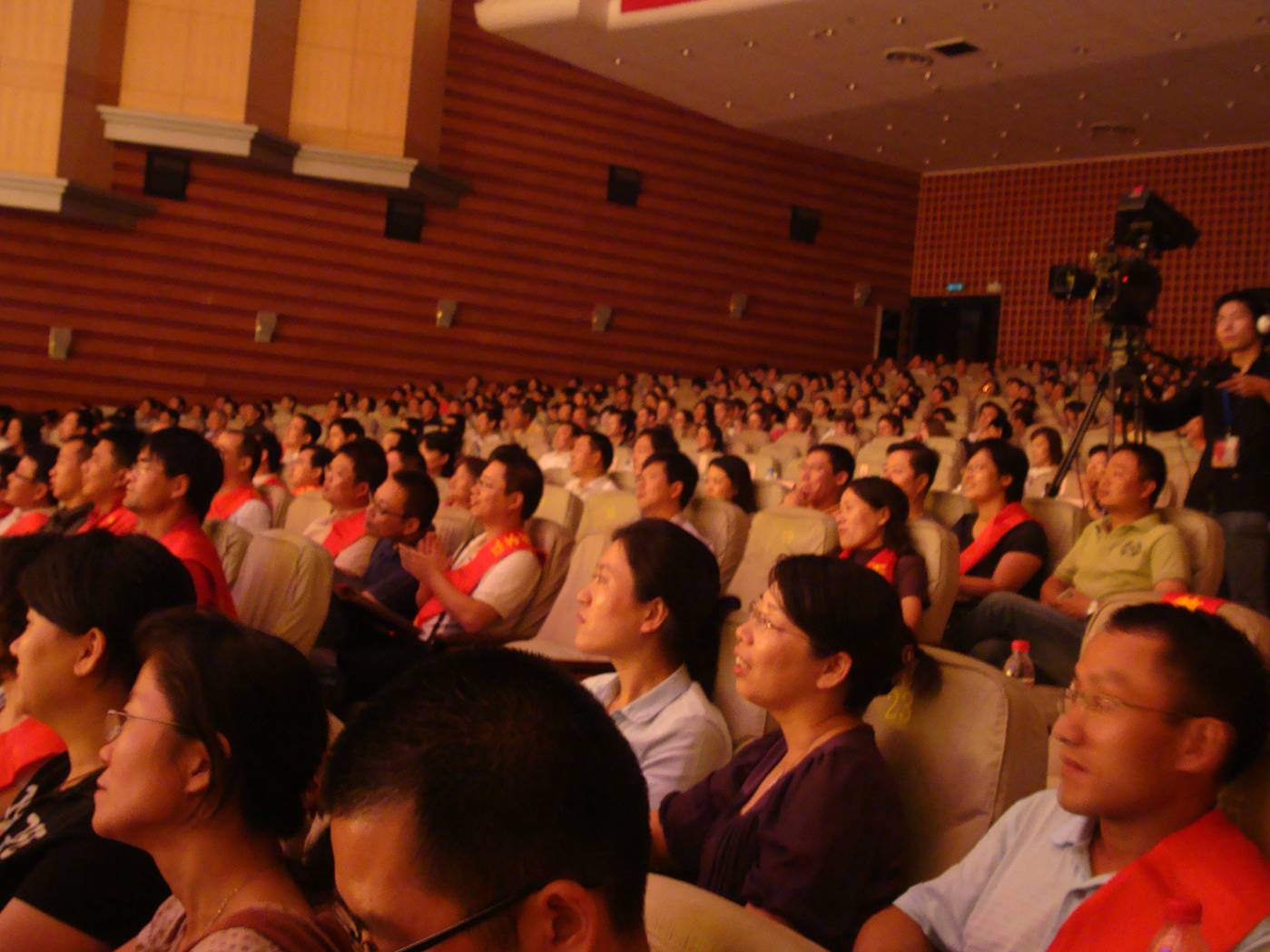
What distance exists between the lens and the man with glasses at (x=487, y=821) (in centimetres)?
79

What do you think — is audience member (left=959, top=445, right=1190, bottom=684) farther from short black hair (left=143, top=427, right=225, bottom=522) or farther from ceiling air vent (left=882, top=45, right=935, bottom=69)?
ceiling air vent (left=882, top=45, right=935, bottom=69)

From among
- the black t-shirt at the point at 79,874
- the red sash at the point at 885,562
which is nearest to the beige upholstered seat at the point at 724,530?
the red sash at the point at 885,562

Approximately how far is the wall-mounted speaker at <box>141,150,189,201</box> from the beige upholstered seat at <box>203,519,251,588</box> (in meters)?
9.01

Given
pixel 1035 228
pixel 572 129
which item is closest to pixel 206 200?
pixel 572 129

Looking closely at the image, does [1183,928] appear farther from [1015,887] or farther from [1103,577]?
[1103,577]

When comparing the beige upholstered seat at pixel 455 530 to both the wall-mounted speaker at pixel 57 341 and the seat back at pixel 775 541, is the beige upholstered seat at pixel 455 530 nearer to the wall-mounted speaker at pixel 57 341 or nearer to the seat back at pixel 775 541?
the seat back at pixel 775 541

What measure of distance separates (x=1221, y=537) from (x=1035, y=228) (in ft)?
40.6

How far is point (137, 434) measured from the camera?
4.04 metres

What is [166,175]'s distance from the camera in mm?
11375

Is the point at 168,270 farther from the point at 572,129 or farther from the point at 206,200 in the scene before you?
the point at 572,129

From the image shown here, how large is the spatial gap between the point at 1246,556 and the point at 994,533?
2.41 feet

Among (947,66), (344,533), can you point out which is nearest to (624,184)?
(947,66)

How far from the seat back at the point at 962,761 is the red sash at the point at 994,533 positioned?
2.17m

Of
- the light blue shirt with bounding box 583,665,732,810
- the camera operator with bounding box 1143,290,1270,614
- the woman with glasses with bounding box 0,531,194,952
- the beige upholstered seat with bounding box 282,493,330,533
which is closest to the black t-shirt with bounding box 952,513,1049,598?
the camera operator with bounding box 1143,290,1270,614
